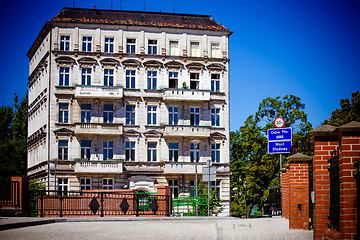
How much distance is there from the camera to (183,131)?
57.8m

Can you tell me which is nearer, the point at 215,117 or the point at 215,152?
the point at 215,152

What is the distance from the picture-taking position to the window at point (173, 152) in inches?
2303

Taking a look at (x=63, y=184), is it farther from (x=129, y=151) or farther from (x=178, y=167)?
(x=178, y=167)

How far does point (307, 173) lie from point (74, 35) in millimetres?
42520

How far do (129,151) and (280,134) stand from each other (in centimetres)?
2490

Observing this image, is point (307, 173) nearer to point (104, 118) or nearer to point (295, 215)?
point (295, 215)

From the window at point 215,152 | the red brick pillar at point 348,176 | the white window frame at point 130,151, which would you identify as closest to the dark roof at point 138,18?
the white window frame at point 130,151

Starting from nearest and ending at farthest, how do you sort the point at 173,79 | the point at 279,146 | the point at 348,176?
the point at 348,176
the point at 279,146
the point at 173,79

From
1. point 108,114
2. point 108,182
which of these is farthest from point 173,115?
point 108,182

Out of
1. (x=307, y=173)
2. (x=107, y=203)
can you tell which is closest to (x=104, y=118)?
(x=107, y=203)

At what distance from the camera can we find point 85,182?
184 ft

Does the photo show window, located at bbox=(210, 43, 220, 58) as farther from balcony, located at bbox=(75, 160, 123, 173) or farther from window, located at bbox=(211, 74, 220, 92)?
balcony, located at bbox=(75, 160, 123, 173)

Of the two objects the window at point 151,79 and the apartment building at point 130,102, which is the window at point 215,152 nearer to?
the apartment building at point 130,102

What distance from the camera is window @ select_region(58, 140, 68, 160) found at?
56594 millimetres
